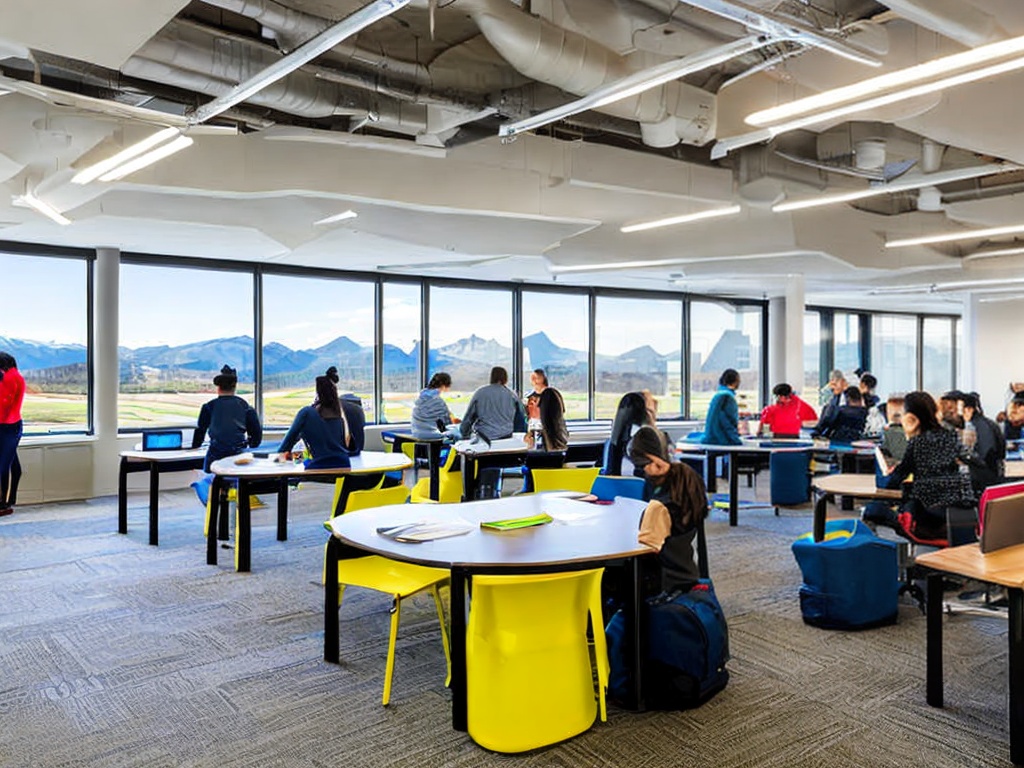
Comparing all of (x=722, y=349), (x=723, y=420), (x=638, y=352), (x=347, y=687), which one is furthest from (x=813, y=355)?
(x=347, y=687)

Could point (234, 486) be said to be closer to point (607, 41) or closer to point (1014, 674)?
point (607, 41)

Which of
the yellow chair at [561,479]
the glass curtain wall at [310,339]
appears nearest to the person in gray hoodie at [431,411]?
the glass curtain wall at [310,339]

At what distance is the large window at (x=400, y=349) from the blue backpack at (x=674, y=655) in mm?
8774

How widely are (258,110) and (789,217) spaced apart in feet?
19.8

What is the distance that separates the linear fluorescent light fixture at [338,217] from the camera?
718cm

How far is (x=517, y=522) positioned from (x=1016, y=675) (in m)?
2.15

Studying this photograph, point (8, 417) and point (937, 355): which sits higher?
point (937, 355)

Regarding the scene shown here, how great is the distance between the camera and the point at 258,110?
614 centimetres

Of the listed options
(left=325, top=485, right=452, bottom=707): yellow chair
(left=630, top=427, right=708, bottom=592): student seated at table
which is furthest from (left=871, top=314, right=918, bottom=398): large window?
(left=325, top=485, right=452, bottom=707): yellow chair

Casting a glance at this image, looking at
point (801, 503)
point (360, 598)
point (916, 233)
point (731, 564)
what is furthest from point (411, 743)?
point (916, 233)

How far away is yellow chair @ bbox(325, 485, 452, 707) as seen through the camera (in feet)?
12.1

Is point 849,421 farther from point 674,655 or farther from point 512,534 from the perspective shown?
point 512,534

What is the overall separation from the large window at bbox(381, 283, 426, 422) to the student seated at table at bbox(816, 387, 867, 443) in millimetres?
6047

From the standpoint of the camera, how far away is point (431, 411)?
8.87m
